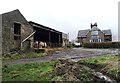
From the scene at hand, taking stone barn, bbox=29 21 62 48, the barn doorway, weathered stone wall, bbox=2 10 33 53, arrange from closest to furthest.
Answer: weathered stone wall, bbox=2 10 33 53
the barn doorway
stone barn, bbox=29 21 62 48

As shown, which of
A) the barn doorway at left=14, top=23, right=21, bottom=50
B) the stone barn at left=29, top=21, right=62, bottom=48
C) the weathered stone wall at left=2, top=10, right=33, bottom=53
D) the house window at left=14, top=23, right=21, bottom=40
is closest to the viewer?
the weathered stone wall at left=2, top=10, right=33, bottom=53

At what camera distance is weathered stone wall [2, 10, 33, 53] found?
2948cm

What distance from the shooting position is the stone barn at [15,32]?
29580mm

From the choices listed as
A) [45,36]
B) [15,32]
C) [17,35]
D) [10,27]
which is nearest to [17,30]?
[15,32]

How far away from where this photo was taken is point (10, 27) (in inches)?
1216

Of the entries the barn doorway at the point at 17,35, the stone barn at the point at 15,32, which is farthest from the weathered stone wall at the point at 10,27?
the barn doorway at the point at 17,35

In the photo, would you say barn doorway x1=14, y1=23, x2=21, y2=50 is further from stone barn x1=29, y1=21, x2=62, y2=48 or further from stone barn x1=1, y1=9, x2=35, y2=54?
stone barn x1=29, y1=21, x2=62, y2=48

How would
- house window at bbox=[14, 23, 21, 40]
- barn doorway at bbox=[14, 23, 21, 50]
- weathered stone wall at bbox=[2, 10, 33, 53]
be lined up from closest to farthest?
weathered stone wall at bbox=[2, 10, 33, 53] → barn doorway at bbox=[14, 23, 21, 50] → house window at bbox=[14, 23, 21, 40]

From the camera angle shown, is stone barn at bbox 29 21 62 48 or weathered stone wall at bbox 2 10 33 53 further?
stone barn at bbox 29 21 62 48

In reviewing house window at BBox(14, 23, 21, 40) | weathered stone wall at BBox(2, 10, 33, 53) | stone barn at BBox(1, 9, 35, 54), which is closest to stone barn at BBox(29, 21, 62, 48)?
stone barn at BBox(1, 9, 35, 54)

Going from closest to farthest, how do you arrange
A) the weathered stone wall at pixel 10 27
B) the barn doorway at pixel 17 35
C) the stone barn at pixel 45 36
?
the weathered stone wall at pixel 10 27, the barn doorway at pixel 17 35, the stone barn at pixel 45 36

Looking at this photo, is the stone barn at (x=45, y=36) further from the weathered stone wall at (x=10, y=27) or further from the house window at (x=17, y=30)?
the house window at (x=17, y=30)

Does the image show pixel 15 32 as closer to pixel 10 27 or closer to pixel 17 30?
pixel 17 30

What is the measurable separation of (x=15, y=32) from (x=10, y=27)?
7.95ft
